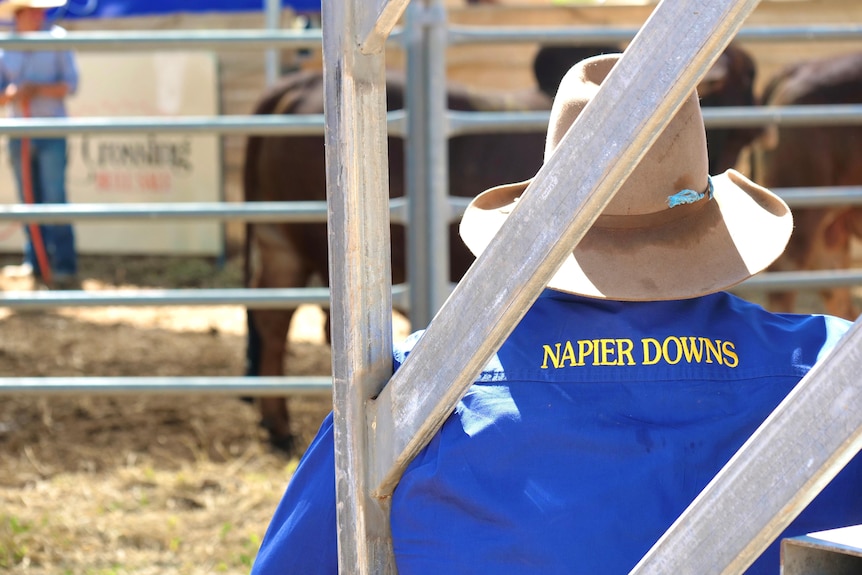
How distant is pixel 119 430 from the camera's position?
13.0 feet

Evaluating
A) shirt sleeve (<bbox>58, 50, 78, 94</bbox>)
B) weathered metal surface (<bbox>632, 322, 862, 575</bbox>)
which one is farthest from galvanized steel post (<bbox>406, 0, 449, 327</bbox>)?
shirt sleeve (<bbox>58, 50, 78, 94</bbox>)

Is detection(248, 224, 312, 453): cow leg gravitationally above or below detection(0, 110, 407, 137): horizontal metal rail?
below

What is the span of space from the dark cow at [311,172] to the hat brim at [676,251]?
268 centimetres

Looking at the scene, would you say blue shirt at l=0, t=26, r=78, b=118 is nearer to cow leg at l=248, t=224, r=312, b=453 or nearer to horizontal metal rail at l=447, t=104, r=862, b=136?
cow leg at l=248, t=224, r=312, b=453

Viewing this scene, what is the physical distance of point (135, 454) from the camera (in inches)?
144

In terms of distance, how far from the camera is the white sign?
7.64 meters

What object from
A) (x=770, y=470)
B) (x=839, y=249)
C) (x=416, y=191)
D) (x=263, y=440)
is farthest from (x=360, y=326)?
(x=839, y=249)

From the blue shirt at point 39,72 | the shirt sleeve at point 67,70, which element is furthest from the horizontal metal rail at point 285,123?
the shirt sleeve at point 67,70

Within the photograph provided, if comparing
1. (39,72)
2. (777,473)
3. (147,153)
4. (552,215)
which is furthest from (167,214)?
(147,153)

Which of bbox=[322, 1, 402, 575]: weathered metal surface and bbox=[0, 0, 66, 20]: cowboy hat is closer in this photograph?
bbox=[322, 1, 402, 575]: weathered metal surface

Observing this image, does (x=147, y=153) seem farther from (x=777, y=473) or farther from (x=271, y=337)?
(x=777, y=473)

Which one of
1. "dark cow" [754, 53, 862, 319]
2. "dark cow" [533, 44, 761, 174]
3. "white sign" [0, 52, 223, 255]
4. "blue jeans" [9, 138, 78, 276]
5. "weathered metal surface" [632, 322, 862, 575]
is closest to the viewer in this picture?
"weathered metal surface" [632, 322, 862, 575]

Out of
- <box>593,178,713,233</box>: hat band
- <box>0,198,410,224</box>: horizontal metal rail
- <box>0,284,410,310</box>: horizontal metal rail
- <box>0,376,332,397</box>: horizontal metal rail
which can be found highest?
<box>593,178,713,233</box>: hat band

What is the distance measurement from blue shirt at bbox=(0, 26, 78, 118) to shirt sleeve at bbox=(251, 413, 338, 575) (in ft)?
15.1
